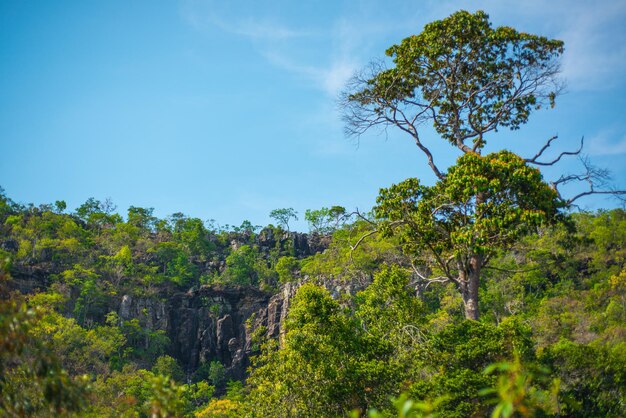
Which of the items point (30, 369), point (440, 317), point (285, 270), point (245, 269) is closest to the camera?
point (30, 369)

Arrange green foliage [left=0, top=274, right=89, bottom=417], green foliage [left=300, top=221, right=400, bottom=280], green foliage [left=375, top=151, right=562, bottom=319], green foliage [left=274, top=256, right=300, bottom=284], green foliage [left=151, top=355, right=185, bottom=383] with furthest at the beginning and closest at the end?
green foliage [left=274, top=256, right=300, bottom=284] < green foliage [left=300, top=221, right=400, bottom=280] < green foliage [left=151, top=355, right=185, bottom=383] < green foliage [left=375, top=151, right=562, bottom=319] < green foliage [left=0, top=274, right=89, bottom=417]

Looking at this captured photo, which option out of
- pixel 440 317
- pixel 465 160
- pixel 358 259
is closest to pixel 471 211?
pixel 465 160

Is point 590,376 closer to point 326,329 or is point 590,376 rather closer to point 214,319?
point 326,329

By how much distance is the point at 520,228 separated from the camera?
36.4 ft

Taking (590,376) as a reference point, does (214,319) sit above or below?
above

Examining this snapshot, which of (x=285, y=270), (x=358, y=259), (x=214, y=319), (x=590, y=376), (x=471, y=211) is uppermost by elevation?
(x=285, y=270)

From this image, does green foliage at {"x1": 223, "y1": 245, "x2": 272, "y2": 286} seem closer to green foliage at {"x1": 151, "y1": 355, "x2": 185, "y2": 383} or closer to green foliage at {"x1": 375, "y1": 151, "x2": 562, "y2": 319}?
green foliage at {"x1": 151, "y1": 355, "x2": 185, "y2": 383}

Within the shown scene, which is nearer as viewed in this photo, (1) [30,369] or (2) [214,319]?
(1) [30,369]

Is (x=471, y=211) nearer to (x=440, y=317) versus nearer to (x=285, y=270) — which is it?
(x=440, y=317)

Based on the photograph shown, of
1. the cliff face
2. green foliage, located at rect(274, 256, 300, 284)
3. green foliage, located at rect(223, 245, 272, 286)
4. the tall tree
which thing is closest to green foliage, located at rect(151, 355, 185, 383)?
the cliff face

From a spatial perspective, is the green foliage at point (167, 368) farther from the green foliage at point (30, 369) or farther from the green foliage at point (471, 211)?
the green foliage at point (30, 369)

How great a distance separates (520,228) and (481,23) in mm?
4772

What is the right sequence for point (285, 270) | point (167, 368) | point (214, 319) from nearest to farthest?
1. point (167, 368)
2. point (214, 319)
3. point (285, 270)

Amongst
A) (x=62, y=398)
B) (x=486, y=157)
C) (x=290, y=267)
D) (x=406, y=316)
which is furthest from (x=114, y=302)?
(x=62, y=398)
